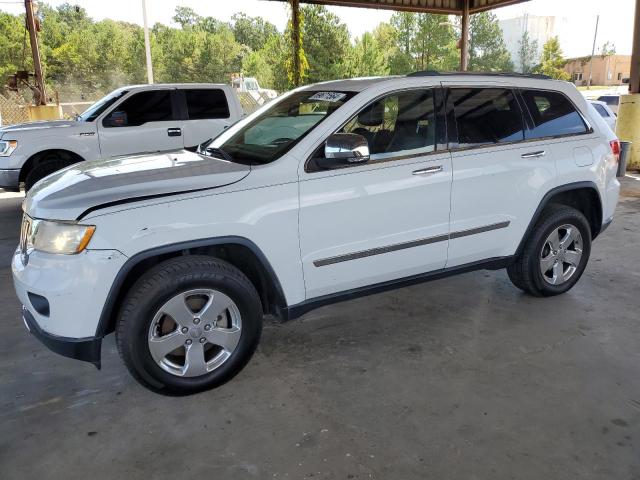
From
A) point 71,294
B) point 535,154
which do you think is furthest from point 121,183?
point 535,154

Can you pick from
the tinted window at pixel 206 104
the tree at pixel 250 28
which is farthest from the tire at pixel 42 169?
the tree at pixel 250 28

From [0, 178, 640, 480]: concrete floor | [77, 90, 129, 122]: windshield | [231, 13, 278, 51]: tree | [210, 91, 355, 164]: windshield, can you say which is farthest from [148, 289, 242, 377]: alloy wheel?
[231, 13, 278, 51]: tree

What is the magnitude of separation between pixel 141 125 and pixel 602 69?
292 ft

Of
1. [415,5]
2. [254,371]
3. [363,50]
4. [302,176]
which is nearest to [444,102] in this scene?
[302,176]

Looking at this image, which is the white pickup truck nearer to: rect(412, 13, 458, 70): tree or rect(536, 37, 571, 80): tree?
rect(412, 13, 458, 70): tree

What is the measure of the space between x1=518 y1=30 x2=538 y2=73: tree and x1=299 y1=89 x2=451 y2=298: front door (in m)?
59.4

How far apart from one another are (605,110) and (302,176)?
15138mm

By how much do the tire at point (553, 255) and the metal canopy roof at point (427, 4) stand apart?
12.1 meters

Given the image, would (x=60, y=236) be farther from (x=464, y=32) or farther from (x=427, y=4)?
(x=464, y=32)

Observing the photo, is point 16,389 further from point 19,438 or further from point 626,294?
point 626,294

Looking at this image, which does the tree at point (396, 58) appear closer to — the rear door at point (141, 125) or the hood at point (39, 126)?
the rear door at point (141, 125)

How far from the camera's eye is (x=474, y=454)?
2613 millimetres

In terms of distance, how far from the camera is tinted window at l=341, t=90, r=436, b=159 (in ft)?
12.2

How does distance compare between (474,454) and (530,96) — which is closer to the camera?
(474,454)
